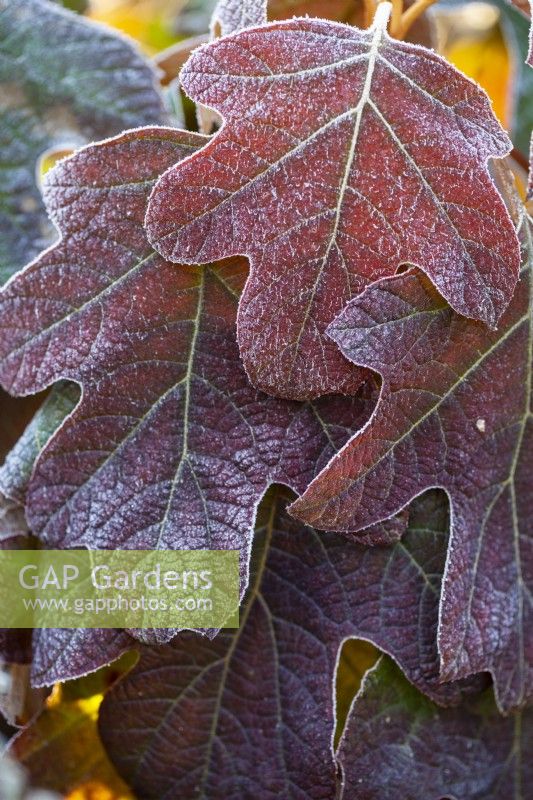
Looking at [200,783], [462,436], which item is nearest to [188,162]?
[462,436]

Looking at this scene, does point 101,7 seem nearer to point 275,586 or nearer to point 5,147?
point 5,147

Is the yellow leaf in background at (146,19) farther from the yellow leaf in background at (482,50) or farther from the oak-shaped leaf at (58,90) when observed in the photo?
the oak-shaped leaf at (58,90)

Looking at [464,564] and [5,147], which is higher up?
[5,147]

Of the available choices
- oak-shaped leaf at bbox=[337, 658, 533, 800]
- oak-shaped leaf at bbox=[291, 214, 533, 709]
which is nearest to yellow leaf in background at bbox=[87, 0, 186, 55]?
oak-shaped leaf at bbox=[291, 214, 533, 709]

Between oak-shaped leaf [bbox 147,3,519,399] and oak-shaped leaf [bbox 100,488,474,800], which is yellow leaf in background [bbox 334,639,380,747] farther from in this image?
oak-shaped leaf [bbox 147,3,519,399]

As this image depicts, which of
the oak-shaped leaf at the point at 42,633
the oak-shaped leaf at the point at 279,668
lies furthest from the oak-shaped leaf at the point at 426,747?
the oak-shaped leaf at the point at 42,633

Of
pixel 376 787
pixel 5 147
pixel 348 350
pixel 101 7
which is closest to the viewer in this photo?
pixel 348 350
